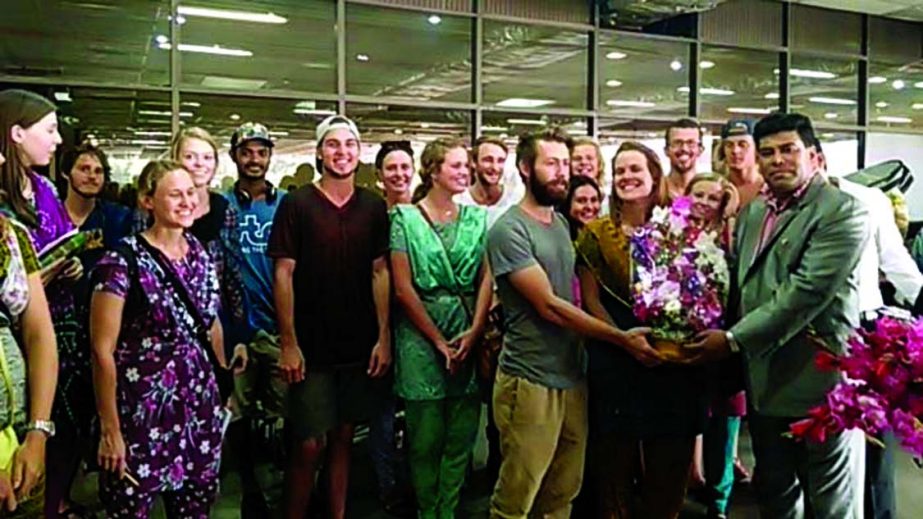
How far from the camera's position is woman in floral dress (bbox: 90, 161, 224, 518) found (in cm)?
220

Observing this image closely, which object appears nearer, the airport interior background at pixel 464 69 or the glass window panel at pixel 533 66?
the airport interior background at pixel 464 69

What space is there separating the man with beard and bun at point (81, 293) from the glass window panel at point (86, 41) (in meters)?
1.66

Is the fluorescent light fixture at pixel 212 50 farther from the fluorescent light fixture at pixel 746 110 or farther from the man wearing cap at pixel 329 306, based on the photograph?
the fluorescent light fixture at pixel 746 110

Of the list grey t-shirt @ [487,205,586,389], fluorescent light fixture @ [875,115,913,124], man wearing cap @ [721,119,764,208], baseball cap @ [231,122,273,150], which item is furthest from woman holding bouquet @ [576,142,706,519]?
Result: fluorescent light fixture @ [875,115,913,124]

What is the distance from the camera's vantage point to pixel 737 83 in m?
7.91

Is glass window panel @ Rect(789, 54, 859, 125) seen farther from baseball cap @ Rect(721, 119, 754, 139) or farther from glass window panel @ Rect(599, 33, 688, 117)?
baseball cap @ Rect(721, 119, 754, 139)

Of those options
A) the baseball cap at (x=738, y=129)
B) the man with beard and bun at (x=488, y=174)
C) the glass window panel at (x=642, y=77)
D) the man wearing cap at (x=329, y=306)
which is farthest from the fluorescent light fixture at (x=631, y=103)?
the man wearing cap at (x=329, y=306)

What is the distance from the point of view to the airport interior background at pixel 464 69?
5305 millimetres

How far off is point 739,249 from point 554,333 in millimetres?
652

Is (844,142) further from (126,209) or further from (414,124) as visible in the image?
(126,209)

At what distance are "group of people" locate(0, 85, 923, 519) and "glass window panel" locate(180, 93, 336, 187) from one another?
7.24 ft

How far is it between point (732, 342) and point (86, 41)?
473 centimetres

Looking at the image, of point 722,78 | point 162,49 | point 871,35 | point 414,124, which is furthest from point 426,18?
point 871,35

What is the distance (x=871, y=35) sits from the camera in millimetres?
8359
